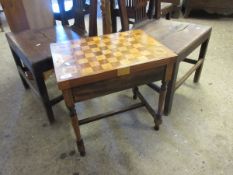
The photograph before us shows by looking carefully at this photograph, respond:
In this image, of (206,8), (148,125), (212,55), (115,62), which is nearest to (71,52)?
(115,62)

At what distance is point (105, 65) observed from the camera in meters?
0.83

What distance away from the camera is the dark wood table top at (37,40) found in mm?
1098

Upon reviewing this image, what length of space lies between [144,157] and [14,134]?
32.5 inches

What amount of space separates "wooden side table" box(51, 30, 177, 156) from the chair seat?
0.20 metres

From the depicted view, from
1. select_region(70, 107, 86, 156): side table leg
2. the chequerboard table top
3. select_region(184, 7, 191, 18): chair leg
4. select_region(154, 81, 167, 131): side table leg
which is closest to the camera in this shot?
the chequerboard table top

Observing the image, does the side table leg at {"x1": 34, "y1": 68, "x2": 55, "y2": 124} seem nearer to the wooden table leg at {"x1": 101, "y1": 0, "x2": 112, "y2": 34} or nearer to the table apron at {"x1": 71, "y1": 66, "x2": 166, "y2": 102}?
the table apron at {"x1": 71, "y1": 66, "x2": 166, "y2": 102}

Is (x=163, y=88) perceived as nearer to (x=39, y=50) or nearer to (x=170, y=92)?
(x=170, y=92)

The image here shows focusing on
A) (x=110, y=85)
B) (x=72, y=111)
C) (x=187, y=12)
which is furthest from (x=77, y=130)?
(x=187, y=12)

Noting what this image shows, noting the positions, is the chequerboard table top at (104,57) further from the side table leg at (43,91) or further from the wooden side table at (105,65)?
the side table leg at (43,91)

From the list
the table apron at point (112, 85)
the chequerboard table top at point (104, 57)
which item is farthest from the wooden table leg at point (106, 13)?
the table apron at point (112, 85)

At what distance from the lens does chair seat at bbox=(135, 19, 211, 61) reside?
1.13m

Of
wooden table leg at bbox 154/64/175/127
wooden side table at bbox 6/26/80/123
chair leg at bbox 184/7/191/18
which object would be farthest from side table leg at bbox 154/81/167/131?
chair leg at bbox 184/7/191/18

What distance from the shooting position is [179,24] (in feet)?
4.60

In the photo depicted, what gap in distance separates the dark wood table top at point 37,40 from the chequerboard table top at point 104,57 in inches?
6.5
